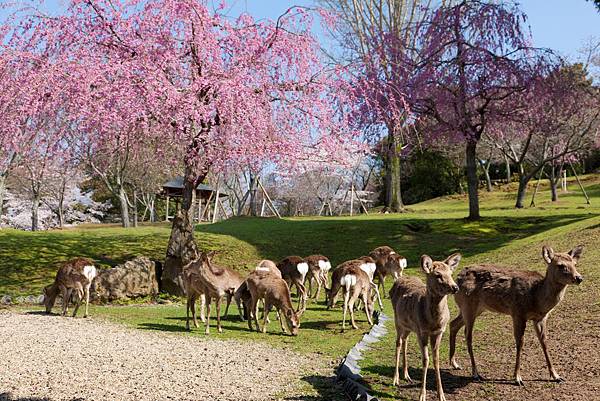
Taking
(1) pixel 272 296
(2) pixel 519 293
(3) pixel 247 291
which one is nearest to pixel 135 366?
(1) pixel 272 296

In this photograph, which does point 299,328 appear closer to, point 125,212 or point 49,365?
point 49,365

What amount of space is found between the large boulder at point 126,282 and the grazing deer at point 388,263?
6190 millimetres

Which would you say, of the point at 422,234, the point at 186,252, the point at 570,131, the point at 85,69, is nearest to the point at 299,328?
the point at 186,252

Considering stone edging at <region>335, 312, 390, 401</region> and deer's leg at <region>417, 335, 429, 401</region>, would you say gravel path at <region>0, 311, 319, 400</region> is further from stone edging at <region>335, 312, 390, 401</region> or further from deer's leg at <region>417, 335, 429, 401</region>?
deer's leg at <region>417, 335, 429, 401</region>

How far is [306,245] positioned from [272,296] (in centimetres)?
1239

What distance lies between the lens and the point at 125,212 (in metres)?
37.8

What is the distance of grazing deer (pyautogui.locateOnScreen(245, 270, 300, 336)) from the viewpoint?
38.4 feet

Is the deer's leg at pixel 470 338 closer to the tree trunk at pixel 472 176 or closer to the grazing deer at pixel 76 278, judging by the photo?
the grazing deer at pixel 76 278

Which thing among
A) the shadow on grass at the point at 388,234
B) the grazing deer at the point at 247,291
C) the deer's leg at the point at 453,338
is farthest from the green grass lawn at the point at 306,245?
the deer's leg at the point at 453,338

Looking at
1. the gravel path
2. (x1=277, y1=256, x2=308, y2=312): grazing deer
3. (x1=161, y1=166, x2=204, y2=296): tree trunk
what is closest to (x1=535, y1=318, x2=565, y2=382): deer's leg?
the gravel path

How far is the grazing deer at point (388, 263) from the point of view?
1560cm

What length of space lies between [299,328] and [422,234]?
13832 mm

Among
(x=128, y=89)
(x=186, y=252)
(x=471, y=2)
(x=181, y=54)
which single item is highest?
(x=471, y=2)

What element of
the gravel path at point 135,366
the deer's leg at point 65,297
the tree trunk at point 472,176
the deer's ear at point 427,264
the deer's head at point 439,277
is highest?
the tree trunk at point 472,176
